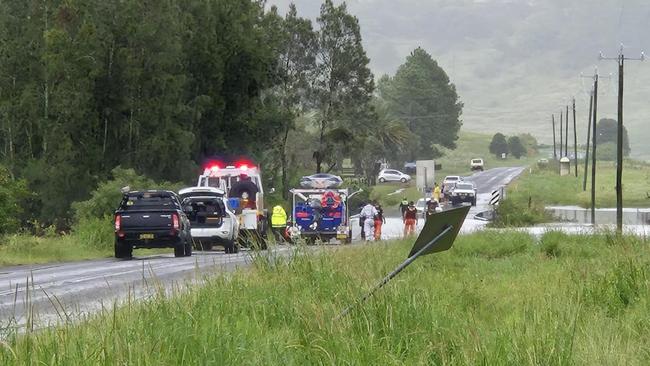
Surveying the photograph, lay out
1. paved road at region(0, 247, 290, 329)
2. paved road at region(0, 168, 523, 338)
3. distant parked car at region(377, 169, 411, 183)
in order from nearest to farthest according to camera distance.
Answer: paved road at region(0, 168, 523, 338) → paved road at region(0, 247, 290, 329) → distant parked car at region(377, 169, 411, 183)

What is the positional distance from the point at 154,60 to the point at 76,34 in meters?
3.83

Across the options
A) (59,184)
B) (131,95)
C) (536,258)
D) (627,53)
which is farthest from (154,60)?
(536,258)

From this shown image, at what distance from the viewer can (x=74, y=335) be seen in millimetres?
8289

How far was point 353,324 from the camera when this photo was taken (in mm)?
9633

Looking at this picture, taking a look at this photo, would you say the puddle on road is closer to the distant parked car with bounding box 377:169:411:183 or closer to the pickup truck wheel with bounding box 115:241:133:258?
the pickup truck wheel with bounding box 115:241:133:258

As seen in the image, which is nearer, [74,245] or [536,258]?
[536,258]

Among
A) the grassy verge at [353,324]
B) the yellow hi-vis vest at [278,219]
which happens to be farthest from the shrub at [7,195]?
the grassy verge at [353,324]

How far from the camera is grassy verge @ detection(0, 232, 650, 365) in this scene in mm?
8008

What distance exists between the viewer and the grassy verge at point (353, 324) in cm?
801

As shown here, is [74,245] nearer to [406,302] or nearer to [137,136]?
[137,136]

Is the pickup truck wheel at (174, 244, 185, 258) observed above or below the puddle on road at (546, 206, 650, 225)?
above

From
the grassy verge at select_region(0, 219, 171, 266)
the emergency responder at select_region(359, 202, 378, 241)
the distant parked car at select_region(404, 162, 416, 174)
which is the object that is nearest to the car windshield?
the grassy verge at select_region(0, 219, 171, 266)

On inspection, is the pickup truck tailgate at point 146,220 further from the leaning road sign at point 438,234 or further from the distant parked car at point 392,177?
the distant parked car at point 392,177

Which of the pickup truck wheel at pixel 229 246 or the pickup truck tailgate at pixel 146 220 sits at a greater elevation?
the pickup truck tailgate at pixel 146 220
